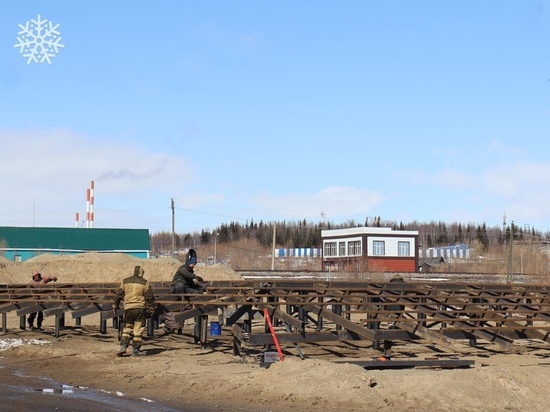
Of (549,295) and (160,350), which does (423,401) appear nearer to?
(160,350)

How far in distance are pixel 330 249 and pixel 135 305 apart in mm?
76933

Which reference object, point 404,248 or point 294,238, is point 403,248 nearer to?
point 404,248

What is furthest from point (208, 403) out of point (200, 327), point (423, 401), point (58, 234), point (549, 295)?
point (58, 234)

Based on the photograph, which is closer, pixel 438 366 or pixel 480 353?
pixel 438 366

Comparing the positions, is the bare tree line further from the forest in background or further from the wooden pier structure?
the wooden pier structure

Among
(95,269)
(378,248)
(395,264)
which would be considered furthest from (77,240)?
(395,264)

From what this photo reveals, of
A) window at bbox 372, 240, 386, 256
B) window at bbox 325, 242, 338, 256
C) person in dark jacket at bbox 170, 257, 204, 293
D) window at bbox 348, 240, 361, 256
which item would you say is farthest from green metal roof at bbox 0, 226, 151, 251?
person in dark jacket at bbox 170, 257, 204, 293

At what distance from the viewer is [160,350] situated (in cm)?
1817

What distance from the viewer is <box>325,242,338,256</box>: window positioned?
91875 millimetres

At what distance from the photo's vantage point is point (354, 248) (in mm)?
87625

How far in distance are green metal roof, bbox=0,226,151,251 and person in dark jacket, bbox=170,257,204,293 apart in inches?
2235

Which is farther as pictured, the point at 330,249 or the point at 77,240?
the point at 330,249

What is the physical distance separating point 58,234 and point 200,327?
5854cm

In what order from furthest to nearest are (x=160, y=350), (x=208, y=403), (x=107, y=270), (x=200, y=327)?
(x=107, y=270) → (x=200, y=327) → (x=160, y=350) → (x=208, y=403)
